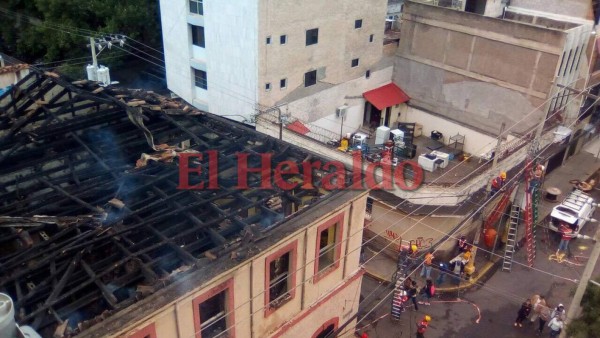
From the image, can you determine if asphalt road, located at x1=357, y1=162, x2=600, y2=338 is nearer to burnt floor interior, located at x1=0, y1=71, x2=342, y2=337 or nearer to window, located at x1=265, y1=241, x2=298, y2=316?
window, located at x1=265, y1=241, x2=298, y2=316

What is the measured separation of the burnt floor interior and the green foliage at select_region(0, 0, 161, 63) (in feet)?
70.4

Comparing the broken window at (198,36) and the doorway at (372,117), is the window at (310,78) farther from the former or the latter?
the broken window at (198,36)

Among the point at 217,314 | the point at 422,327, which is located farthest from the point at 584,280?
the point at 217,314

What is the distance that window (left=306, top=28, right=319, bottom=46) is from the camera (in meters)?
29.9

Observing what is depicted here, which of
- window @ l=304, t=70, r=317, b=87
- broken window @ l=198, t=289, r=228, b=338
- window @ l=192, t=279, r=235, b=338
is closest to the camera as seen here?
window @ l=192, t=279, r=235, b=338

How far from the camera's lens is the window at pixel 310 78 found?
3117 centimetres

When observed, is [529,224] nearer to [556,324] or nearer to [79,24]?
[556,324]

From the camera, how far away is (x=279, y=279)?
14031 mm

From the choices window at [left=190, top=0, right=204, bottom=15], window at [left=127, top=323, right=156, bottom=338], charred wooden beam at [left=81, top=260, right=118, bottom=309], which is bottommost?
window at [left=127, top=323, right=156, bottom=338]

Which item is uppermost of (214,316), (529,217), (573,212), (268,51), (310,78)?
(268,51)

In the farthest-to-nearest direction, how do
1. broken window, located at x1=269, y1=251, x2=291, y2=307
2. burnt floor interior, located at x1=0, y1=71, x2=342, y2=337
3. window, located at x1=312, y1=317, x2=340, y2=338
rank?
1. window, located at x1=312, y1=317, x2=340, y2=338
2. broken window, located at x1=269, y1=251, x2=291, y2=307
3. burnt floor interior, located at x1=0, y1=71, x2=342, y2=337

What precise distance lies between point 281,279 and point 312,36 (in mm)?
19688

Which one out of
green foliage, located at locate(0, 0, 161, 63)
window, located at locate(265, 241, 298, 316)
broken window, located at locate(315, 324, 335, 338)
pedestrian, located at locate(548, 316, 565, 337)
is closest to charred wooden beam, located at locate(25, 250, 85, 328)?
window, located at locate(265, 241, 298, 316)

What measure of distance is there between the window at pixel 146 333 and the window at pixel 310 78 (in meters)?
22.5
